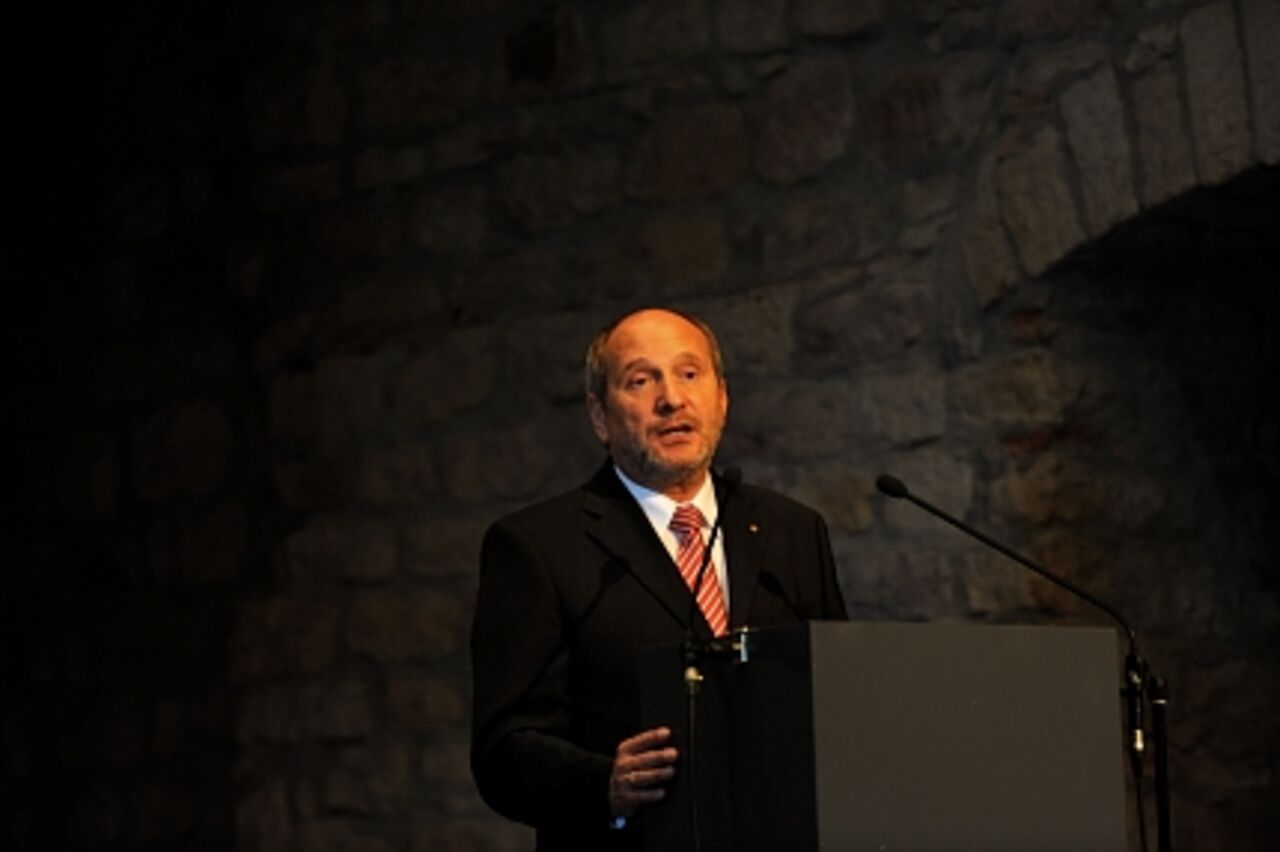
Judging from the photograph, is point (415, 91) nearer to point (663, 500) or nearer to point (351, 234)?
point (351, 234)

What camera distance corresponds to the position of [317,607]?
18.2ft

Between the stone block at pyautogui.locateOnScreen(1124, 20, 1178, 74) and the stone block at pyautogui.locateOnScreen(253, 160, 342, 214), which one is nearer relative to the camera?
the stone block at pyautogui.locateOnScreen(1124, 20, 1178, 74)

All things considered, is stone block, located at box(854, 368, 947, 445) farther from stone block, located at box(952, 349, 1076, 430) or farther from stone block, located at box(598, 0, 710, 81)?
stone block, located at box(598, 0, 710, 81)

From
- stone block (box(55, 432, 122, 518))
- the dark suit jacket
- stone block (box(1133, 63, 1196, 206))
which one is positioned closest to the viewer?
the dark suit jacket

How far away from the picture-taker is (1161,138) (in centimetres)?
441

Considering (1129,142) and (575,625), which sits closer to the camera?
(575,625)

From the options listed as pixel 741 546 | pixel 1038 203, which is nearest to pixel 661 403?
pixel 741 546

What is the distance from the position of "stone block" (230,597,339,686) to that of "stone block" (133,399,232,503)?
0.37 meters

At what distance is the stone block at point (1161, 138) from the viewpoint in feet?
14.4

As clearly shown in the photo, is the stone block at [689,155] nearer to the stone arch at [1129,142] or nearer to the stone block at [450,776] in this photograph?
the stone arch at [1129,142]

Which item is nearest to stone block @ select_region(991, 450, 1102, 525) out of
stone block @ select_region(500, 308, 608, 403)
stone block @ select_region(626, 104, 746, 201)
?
stone block @ select_region(626, 104, 746, 201)

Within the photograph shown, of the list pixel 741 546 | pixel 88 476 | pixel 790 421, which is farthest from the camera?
pixel 88 476

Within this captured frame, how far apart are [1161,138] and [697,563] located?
4.96 ft

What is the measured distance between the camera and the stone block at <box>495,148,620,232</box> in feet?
17.1
